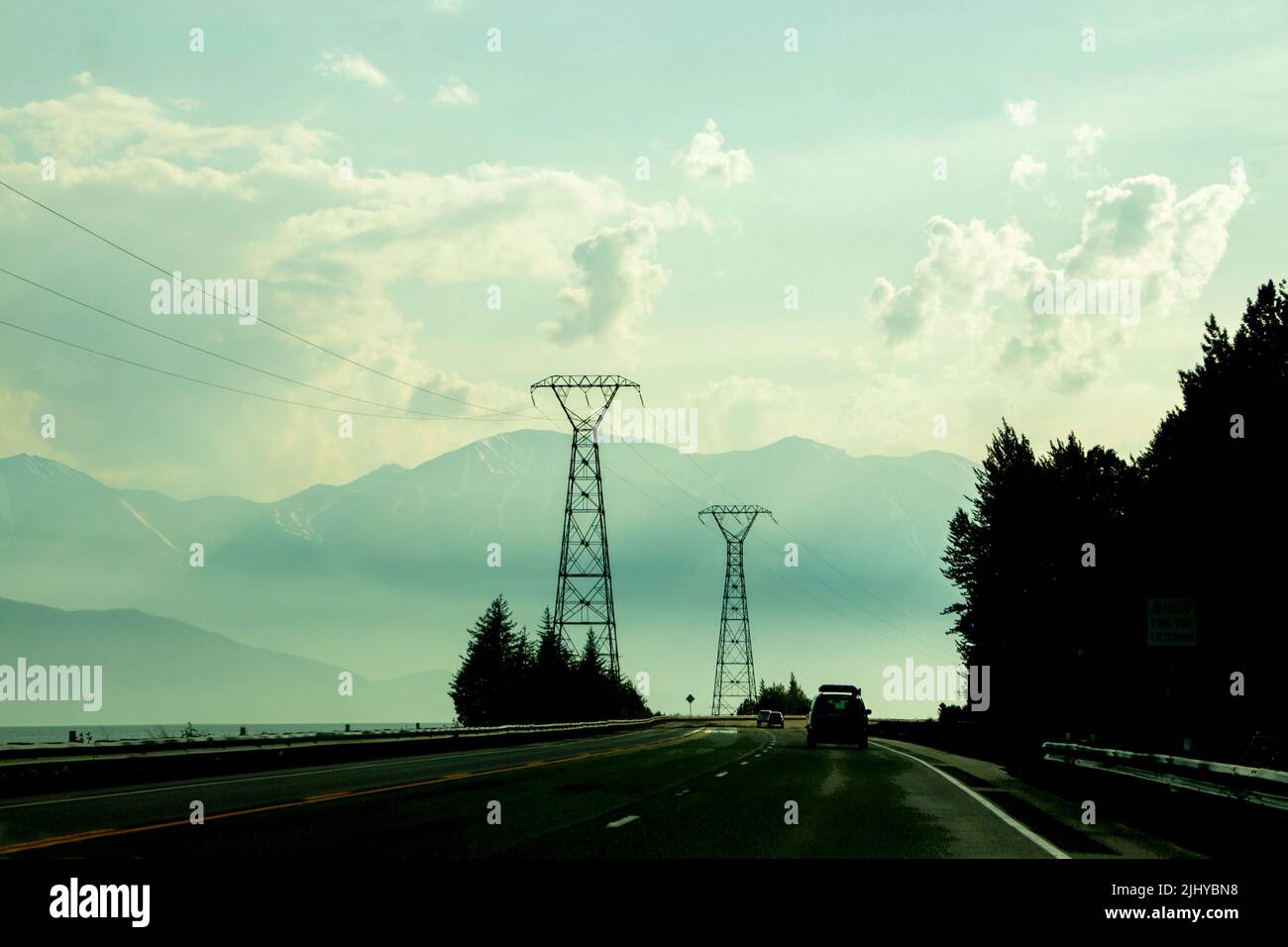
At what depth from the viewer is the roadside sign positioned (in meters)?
24.7

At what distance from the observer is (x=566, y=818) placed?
17.8m

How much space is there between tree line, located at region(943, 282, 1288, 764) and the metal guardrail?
114 centimetres

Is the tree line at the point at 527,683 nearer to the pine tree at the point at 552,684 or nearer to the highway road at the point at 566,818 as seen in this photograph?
the pine tree at the point at 552,684

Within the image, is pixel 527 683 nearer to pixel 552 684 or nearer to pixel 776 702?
pixel 552 684

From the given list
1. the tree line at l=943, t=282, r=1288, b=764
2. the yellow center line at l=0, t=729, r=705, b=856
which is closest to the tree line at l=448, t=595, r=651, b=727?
the tree line at l=943, t=282, r=1288, b=764

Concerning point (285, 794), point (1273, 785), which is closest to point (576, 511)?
point (285, 794)

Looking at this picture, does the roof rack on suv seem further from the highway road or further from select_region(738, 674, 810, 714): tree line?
select_region(738, 674, 810, 714): tree line

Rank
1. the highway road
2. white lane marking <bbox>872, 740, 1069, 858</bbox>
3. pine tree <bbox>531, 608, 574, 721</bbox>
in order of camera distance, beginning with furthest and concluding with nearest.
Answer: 1. pine tree <bbox>531, 608, 574, 721</bbox>
2. white lane marking <bbox>872, 740, 1069, 858</bbox>
3. the highway road

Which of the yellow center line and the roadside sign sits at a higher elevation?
the roadside sign

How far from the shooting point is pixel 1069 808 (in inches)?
839

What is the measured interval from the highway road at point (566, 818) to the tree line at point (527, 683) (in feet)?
241
